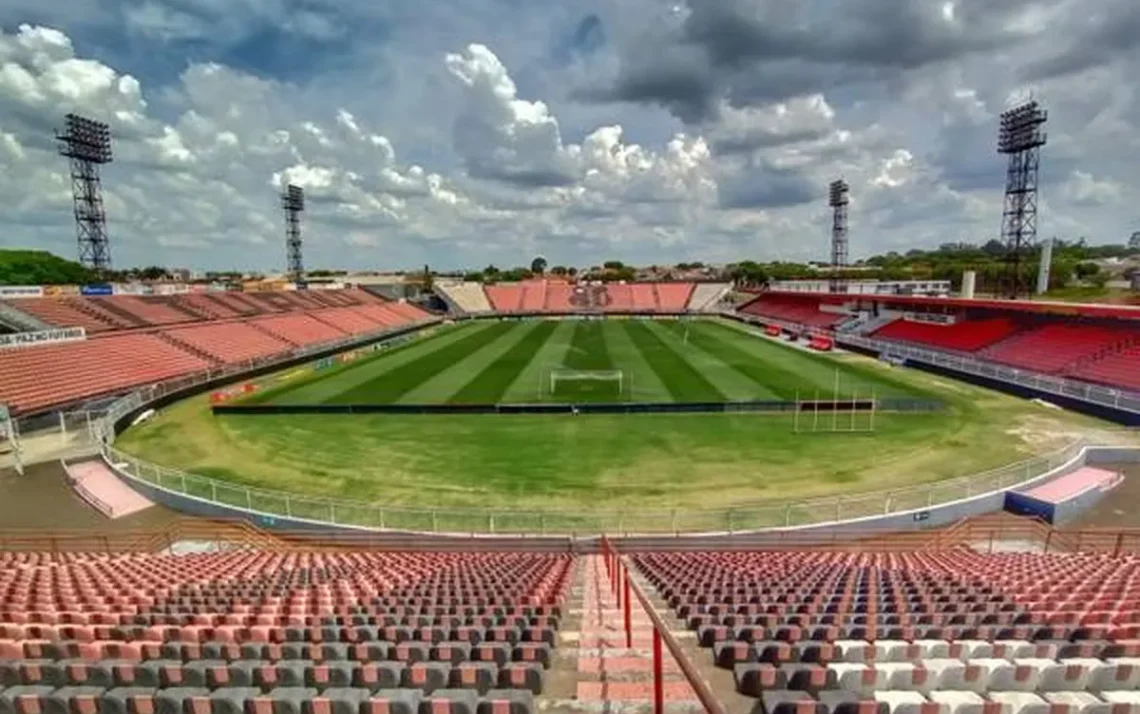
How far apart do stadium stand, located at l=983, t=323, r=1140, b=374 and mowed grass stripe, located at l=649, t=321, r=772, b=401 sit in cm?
1777

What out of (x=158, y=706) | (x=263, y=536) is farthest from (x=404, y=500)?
(x=158, y=706)

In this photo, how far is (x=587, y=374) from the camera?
42.2 meters

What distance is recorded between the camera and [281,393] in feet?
133

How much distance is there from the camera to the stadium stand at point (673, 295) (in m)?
114

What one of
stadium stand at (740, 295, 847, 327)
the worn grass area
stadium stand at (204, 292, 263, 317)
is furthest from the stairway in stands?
stadium stand at (740, 295, 847, 327)

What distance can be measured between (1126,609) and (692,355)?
46521 mm

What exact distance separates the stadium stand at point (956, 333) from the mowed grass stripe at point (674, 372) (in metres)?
20.9

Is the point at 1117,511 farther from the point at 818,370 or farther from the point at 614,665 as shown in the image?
the point at 818,370

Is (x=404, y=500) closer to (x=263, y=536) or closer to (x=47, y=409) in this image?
(x=263, y=536)

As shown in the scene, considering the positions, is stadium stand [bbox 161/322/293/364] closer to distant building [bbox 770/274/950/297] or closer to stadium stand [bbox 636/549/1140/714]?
stadium stand [bbox 636/549/1140/714]

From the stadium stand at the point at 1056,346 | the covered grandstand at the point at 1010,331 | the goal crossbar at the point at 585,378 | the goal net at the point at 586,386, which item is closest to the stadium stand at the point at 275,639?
the goal net at the point at 586,386

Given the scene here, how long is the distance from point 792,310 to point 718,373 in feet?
150

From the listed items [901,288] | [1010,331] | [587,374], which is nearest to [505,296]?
[901,288]

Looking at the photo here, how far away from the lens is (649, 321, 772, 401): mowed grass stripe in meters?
38.3
